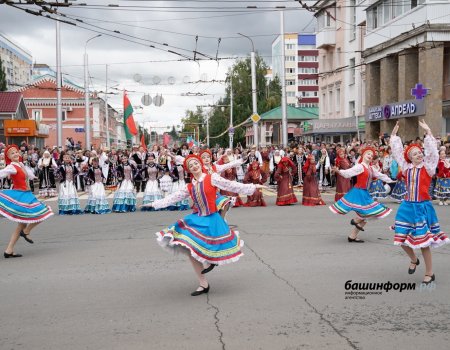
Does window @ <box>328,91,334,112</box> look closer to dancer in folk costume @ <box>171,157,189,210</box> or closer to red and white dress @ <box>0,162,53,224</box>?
dancer in folk costume @ <box>171,157,189,210</box>

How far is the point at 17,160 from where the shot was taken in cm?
979

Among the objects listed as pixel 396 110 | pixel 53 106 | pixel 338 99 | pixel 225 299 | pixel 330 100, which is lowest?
pixel 225 299

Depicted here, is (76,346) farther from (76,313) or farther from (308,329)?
(308,329)

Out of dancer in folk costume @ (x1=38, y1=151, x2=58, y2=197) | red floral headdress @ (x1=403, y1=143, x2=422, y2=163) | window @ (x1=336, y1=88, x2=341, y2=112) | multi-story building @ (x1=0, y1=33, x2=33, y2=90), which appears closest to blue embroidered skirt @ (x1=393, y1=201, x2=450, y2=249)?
red floral headdress @ (x1=403, y1=143, x2=422, y2=163)

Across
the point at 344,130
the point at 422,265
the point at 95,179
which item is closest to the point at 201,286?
the point at 422,265

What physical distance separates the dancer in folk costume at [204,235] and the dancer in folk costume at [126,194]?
9206 mm

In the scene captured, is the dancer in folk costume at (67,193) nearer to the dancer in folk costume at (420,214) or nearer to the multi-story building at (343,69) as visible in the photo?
the dancer in folk costume at (420,214)

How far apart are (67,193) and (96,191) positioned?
804 millimetres

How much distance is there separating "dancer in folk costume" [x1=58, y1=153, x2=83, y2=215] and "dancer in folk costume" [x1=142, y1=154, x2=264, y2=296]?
9.53 meters

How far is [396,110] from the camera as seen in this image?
3072cm

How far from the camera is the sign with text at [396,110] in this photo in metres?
28.0

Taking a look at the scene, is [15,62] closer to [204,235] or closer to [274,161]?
[274,161]

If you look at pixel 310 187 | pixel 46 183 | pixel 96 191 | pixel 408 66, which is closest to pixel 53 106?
pixel 408 66

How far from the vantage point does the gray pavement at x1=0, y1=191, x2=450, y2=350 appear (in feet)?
16.7
